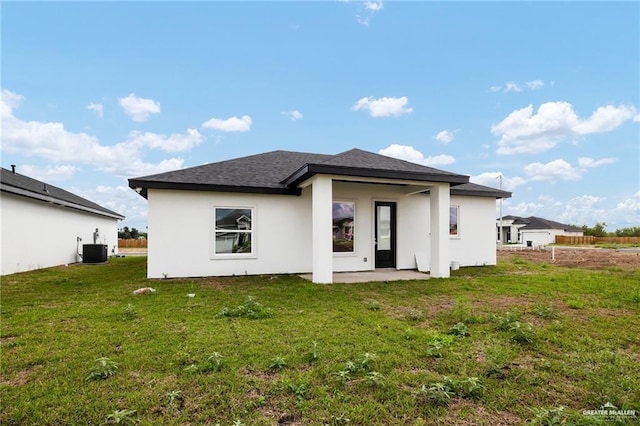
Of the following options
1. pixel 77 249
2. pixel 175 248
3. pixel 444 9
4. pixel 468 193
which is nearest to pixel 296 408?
pixel 175 248

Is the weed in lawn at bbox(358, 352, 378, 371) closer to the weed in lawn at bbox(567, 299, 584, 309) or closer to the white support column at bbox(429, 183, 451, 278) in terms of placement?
the weed in lawn at bbox(567, 299, 584, 309)

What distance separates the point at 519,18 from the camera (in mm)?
11492

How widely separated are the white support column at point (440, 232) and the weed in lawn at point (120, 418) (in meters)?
8.30

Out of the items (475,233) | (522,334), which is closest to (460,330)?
(522,334)

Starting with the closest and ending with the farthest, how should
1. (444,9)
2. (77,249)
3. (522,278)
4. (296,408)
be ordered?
(296,408) → (522,278) → (444,9) → (77,249)

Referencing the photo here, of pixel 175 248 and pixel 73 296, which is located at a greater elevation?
pixel 175 248

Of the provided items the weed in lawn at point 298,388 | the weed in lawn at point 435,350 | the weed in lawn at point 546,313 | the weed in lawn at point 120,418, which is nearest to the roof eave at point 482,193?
the weed in lawn at point 546,313

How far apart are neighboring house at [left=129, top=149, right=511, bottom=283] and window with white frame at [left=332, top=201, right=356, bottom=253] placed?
0.11 ft

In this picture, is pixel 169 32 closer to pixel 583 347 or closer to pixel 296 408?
pixel 296 408

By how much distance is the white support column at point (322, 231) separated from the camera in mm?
8047

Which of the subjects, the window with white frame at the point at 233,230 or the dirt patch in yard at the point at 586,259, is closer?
the window with white frame at the point at 233,230

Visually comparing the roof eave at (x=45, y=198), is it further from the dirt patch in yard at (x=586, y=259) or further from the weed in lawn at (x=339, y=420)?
the dirt patch in yard at (x=586, y=259)

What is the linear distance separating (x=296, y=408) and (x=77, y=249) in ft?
55.0

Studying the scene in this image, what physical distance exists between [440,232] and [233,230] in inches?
235
